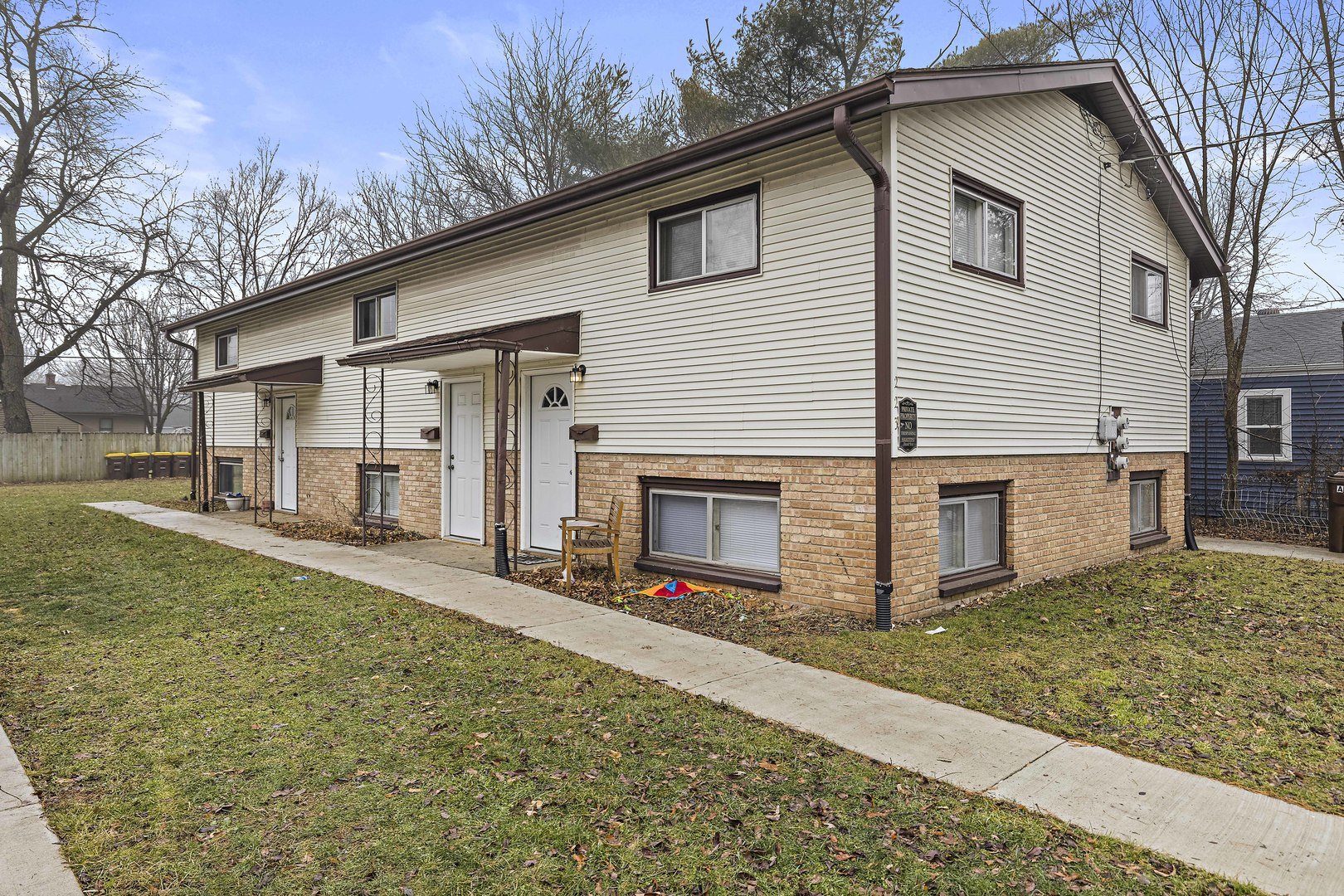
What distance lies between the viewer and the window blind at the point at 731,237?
312 inches

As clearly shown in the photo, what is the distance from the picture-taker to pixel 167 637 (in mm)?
6285

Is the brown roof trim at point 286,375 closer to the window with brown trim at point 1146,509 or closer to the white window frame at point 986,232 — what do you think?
the white window frame at point 986,232

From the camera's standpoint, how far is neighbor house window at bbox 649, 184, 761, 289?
7918 mm

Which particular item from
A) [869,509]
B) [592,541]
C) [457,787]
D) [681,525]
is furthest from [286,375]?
[457,787]

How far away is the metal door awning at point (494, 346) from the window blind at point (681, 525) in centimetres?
227

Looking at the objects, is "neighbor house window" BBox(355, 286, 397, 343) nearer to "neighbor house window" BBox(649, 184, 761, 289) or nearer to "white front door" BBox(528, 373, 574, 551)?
"white front door" BBox(528, 373, 574, 551)

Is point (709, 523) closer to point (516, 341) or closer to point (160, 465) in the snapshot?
point (516, 341)

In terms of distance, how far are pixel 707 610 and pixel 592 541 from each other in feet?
6.18

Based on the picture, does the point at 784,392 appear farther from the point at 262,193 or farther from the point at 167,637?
the point at 262,193

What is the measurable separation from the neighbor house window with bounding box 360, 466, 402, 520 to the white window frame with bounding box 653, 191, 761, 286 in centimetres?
651

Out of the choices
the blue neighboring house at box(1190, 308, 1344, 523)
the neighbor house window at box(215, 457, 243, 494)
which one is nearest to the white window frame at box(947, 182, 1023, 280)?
the blue neighboring house at box(1190, 308, 1344, 523)

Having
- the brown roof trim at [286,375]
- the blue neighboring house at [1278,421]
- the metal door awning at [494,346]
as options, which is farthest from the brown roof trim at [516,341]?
the blue neighboring house at [1278,421]

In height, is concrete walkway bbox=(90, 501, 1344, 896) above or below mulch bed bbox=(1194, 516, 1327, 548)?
below

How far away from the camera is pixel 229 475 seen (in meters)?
18.4
